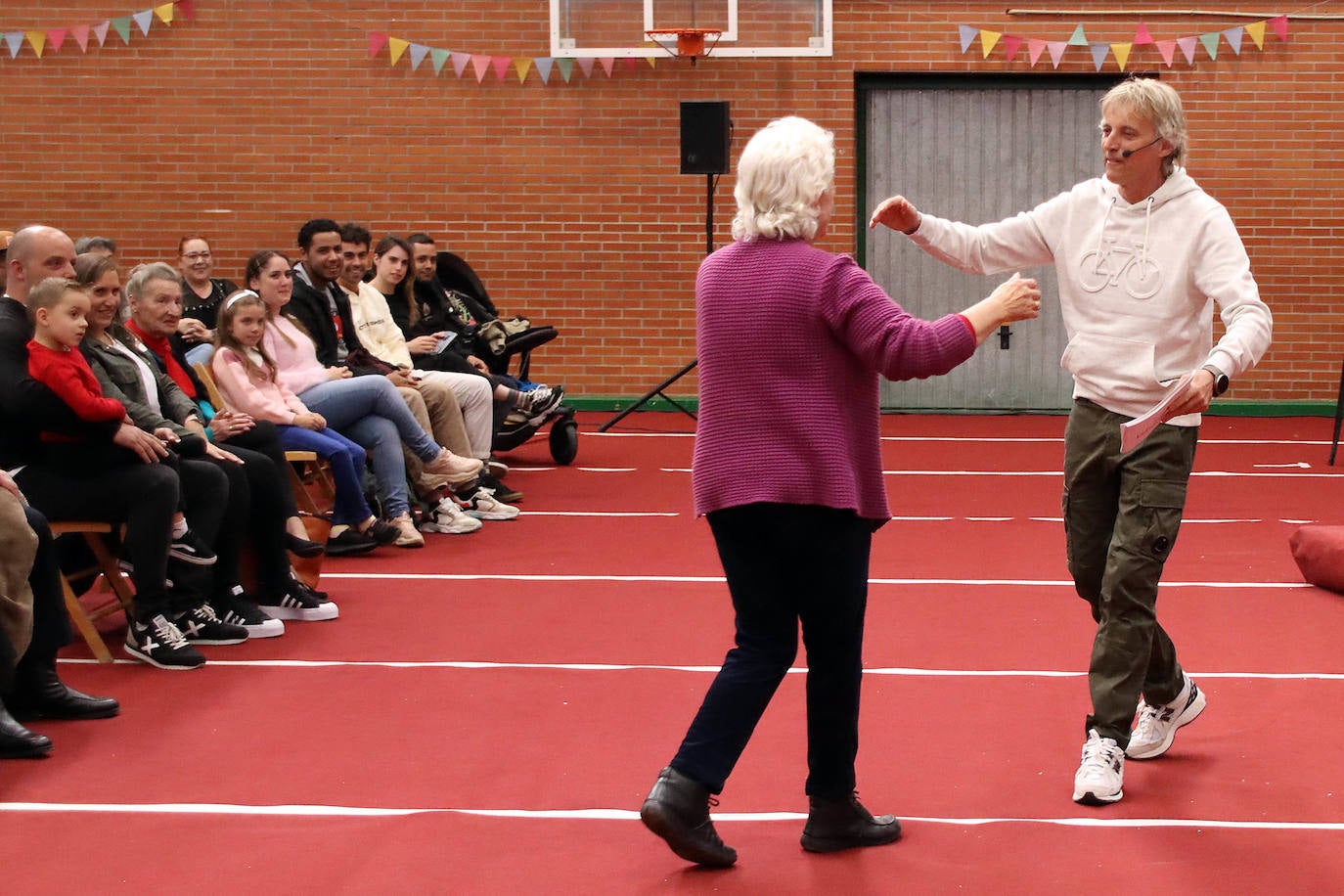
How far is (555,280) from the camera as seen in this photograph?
10.9m

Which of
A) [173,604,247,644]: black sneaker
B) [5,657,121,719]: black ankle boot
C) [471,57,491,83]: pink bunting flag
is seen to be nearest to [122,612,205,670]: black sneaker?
[173,604,247,644]: black sneaker

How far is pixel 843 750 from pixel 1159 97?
1.55 m

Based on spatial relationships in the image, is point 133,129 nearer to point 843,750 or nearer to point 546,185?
point 546,185

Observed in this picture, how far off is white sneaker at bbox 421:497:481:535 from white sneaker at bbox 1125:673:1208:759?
3.77 metres

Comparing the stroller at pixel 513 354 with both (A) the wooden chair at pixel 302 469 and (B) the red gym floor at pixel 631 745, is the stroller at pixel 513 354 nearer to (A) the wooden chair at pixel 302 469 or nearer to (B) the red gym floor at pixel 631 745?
(A) the wooden chair at pixel 302 469

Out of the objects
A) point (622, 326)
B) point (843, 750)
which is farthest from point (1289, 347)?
point (843, 750)

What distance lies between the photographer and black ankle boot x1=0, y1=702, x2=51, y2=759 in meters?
3.69

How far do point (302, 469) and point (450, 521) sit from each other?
0.77m

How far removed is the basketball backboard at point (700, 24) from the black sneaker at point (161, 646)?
6523 mm

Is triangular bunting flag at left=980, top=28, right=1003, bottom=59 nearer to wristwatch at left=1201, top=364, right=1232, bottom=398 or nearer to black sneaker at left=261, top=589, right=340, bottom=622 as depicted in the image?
black sneaker at left=261, top=589, right=340, bottom=622

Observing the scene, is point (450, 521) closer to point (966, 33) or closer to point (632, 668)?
point (632, 668)

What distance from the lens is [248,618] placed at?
4.96m

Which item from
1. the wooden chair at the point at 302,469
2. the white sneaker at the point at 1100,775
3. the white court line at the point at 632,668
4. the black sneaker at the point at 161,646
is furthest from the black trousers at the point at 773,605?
the wooden chair at the point at 302,469

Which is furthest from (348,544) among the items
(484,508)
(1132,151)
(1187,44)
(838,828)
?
(1187,44)
